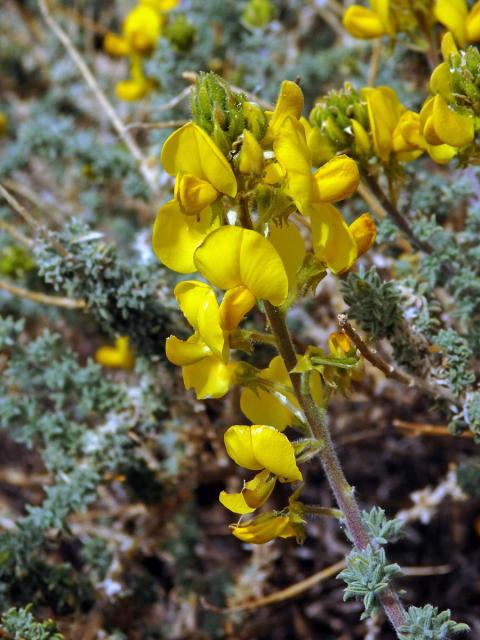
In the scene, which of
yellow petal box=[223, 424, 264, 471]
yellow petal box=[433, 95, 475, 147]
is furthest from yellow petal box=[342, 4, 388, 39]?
yellow petal box=[223, 424, 264, 471]

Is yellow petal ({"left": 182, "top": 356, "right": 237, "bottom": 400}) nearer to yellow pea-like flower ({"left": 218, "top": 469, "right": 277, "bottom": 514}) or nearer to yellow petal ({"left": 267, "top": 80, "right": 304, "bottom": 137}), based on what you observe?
yellow pea-like flower ({"left": 218, "top": 469, "right": 277, "bottom": 514})

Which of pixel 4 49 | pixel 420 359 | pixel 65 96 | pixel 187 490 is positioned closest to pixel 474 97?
pixel 420 359

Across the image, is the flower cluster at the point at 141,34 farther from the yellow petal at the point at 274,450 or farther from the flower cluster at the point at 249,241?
the yellow petal at the point at 274,450

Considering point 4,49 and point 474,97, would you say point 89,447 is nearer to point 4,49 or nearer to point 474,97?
point 474,97

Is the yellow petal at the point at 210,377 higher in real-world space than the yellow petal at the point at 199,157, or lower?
lower

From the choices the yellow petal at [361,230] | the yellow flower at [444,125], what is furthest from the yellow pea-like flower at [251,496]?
the yellow flower at [444,125]

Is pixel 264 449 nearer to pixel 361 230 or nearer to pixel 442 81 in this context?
pixel 361 230

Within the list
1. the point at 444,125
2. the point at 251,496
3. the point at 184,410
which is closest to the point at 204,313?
the point at 251,496
